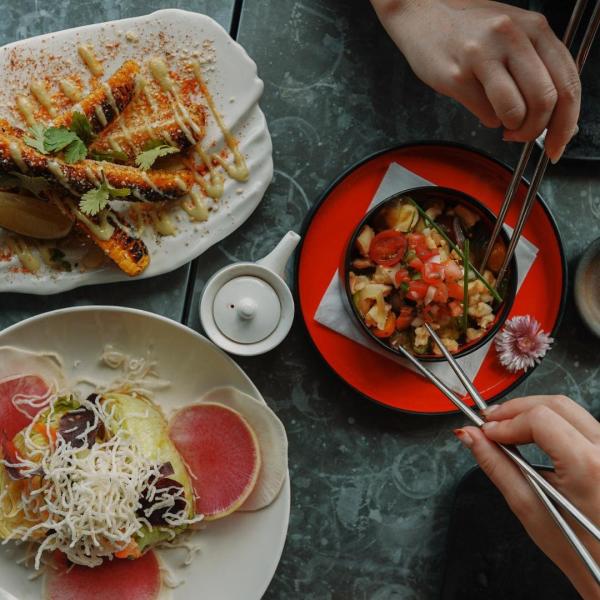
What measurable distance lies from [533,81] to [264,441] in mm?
932

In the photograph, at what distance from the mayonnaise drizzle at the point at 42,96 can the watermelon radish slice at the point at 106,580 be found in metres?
0.98

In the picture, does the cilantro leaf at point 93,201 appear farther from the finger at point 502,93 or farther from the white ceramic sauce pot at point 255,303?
the finger at point 502,93

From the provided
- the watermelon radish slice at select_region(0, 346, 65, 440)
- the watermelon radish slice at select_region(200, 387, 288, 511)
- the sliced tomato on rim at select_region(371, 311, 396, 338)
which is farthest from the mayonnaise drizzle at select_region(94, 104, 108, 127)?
the sliced tomato on rim at select_region(371, 311, 396, 338)

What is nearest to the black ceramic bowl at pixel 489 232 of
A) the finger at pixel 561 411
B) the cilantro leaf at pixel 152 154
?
the finger at pixel 561 411

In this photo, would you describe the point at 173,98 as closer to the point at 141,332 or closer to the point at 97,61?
the point at 97,61

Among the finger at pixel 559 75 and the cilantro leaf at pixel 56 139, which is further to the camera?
the cilantro leaf at pixel 56 139

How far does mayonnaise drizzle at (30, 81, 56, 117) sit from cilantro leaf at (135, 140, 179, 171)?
220 mm

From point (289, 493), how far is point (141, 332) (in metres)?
0.49

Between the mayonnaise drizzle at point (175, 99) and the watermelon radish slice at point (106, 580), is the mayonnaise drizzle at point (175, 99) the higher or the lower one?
the higher one

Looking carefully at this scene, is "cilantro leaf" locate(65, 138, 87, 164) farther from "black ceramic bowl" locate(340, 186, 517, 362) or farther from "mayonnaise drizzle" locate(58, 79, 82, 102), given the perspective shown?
"black ceramic bowl" locate(340, 186, 517, 362)

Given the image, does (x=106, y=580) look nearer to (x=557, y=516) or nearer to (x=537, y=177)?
(x=557, y=516)

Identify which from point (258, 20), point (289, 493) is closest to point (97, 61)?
point (258, 20)

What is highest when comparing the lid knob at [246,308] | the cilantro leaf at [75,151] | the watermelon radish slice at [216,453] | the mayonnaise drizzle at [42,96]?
the mayonnaise drizzle at [42,96]

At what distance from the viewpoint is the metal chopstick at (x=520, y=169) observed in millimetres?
1106
